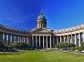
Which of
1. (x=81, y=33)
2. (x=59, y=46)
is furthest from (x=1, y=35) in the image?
(x=81, y=33)

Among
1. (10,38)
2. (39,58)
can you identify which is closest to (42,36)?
(10,38)

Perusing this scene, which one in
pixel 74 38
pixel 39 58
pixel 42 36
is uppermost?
pixel 42 36

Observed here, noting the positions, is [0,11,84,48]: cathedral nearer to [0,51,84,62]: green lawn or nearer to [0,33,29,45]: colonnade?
[0,33,29,45]: colonnade

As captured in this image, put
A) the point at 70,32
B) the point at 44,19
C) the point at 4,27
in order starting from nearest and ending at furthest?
the point at 4,27 → the point at 70,32 → the point at 44,19

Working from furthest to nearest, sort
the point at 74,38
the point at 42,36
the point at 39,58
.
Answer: the point at 42,36, the point at 74,38, the point at 39,58

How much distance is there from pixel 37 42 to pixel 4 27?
35.0m

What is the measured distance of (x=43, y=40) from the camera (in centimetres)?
16738

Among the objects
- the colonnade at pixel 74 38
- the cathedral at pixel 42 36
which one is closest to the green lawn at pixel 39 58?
the colonnade at pixel 74 38

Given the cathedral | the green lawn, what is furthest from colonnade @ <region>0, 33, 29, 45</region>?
the green lawn

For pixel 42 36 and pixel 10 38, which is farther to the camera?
pixel 42 36

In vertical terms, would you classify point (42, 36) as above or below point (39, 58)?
above

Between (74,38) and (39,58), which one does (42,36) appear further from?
(39,58)

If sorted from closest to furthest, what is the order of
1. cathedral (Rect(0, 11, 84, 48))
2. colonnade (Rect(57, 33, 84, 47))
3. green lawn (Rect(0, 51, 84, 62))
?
green lawn (Rect(0, 51, 84, 62)) → colonnade (Rect(57, 33, 84, 47)) → cathedral (Rect(0, 11, 84, 48))

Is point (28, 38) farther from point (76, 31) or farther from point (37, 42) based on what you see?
point (76, 31)
